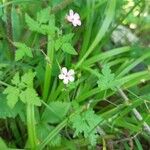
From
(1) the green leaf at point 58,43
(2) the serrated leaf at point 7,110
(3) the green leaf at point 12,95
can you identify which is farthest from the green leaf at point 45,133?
(1) the green leaf at point 58,43

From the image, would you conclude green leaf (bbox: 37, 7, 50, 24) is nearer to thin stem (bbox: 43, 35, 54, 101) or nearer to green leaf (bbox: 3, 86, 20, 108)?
thin stem (bbox: 43, 35, 54, 101)

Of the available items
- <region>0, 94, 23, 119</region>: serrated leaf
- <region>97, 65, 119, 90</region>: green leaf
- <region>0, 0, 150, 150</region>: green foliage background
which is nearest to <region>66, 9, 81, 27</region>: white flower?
<region>0, 0, 150, 150</region>: green foliage background

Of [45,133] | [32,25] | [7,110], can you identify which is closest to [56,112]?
[45,133]

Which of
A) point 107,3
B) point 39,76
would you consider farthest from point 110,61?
point 39,76

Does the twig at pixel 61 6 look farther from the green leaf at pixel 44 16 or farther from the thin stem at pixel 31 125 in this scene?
the thin stem at pixel 31 125

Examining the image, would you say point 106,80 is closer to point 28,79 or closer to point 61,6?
point 28,79
